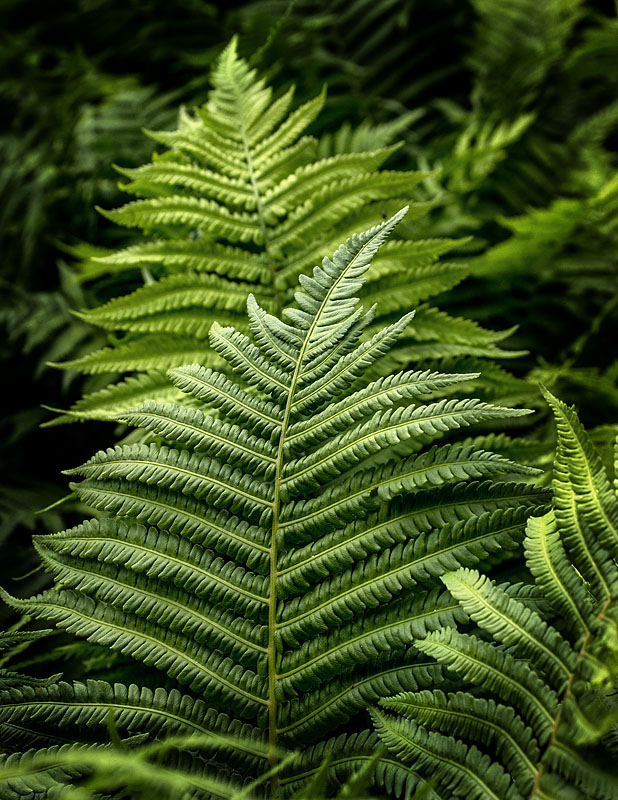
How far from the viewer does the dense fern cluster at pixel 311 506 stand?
0.61m

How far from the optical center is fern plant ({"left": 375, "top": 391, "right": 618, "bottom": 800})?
567 mm

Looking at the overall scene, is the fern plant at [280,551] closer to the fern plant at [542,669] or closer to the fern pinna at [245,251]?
the fern plant at [542,669]

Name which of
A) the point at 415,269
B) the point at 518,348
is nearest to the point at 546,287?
the point at 518,348

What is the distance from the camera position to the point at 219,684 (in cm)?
71

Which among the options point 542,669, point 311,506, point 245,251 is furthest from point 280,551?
point 245,251

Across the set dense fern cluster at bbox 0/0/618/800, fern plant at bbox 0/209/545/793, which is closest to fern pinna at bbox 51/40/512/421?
dense fern cluster at bbox 0/0/618/800

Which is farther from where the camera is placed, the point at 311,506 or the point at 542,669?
the point at 311,506

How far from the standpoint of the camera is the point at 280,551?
75 centimetres

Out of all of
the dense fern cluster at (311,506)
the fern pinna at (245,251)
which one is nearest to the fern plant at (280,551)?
the dense fern cluster at (311,506)

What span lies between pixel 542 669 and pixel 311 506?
0.32m

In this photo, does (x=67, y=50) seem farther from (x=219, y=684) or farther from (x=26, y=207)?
(x=219, y=684)

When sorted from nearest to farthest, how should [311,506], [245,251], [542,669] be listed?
1. [542,669]
2. [311,506]
3. [245,251]

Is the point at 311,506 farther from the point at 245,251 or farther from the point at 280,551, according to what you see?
the point at 245,251

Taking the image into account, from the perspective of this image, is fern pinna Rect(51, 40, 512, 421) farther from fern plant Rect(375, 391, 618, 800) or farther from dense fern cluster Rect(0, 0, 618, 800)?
fern plant Rect(375, 391, 618, 800)
